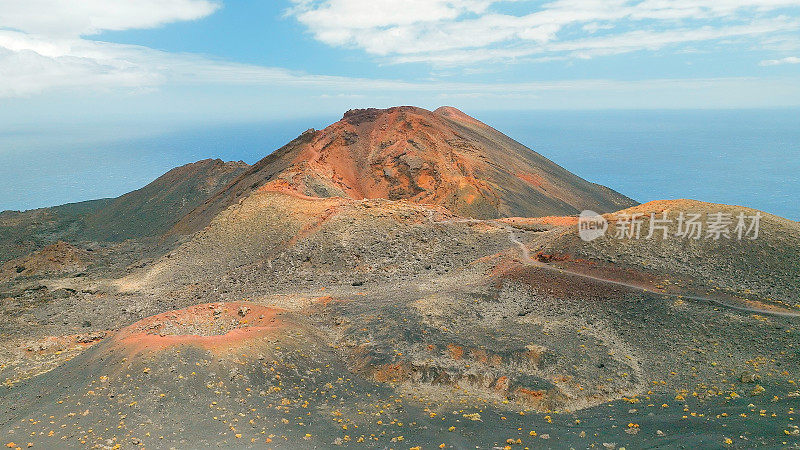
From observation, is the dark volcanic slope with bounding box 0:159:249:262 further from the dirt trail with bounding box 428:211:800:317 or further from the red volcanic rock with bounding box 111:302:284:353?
the red volcanic rock with bounding box 111:302:284:353

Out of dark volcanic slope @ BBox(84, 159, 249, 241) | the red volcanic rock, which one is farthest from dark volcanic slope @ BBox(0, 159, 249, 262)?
the red volcanic rock

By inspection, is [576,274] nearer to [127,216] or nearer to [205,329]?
[205,329]

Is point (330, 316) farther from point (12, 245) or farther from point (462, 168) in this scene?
point (12, 245)

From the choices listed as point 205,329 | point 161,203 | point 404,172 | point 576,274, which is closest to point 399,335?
point 205,329

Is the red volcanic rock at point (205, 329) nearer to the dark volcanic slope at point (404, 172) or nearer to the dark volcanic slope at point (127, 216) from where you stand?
the dark volcanic slope at point (404, 172)

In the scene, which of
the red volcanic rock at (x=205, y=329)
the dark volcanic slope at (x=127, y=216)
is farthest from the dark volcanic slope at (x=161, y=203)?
the red volcanic rock at (x=205, y=329)
